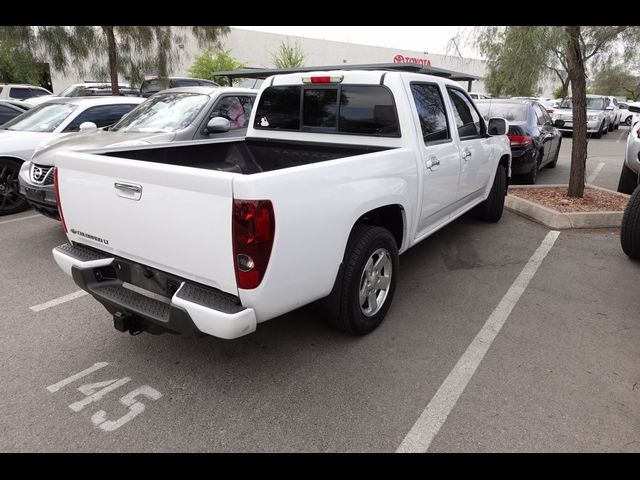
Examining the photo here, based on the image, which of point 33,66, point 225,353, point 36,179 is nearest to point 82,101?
point 36,179

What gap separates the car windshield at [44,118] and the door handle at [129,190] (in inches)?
211

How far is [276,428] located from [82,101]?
23.0 ft

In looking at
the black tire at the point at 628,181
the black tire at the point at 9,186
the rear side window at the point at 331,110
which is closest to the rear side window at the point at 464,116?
the rear side window at the point at 331,110

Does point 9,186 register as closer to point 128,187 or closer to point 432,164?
point 128,187

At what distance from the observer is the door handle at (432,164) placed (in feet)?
12.6

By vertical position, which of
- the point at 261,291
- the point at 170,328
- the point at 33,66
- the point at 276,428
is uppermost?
the point at 33,66

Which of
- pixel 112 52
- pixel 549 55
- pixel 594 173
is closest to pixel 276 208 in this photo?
pixel 549 55

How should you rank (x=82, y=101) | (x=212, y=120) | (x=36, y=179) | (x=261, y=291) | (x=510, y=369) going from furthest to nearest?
(x=82, y=101) < (x=212, y=120) < (x=36, y=179) < (x=510, y=369) < (x=261, y=291)

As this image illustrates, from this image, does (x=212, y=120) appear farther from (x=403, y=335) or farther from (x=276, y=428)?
(x=276, y=428)

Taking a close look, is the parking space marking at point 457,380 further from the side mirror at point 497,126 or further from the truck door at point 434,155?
the side mirror at point 497,126

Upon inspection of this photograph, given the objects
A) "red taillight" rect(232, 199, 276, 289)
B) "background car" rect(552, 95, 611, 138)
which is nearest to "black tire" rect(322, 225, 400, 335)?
"red taillight" rect(232, 199, 276, 289)

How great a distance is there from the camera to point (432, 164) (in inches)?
154

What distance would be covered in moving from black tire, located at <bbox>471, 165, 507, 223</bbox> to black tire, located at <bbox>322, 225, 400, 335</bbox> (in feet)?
10.6

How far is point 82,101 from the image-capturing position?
748 cm
